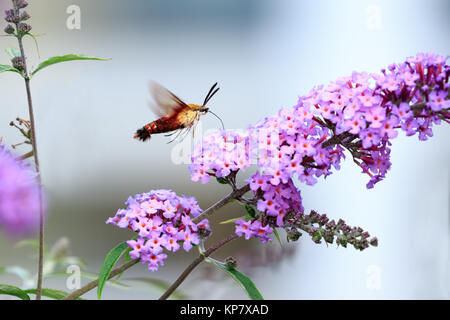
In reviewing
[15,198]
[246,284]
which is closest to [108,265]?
[246,284]

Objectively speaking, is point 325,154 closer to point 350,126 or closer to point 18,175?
point 350,126

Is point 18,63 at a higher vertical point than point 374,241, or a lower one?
higher

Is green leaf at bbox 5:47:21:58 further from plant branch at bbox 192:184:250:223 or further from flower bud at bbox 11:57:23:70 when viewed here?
plant branch at bbox 192:184:250:223

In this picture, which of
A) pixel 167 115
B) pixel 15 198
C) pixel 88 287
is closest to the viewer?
pixel 15 198

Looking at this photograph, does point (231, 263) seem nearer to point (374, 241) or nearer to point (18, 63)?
point (374, 241)

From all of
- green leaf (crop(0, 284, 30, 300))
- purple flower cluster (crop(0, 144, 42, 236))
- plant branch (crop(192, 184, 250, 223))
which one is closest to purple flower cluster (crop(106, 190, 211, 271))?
plant branch (crop(192, 184, 250, 223))

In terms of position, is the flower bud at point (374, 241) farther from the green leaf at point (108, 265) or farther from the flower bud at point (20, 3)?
the flower bud at point (20, 3)
